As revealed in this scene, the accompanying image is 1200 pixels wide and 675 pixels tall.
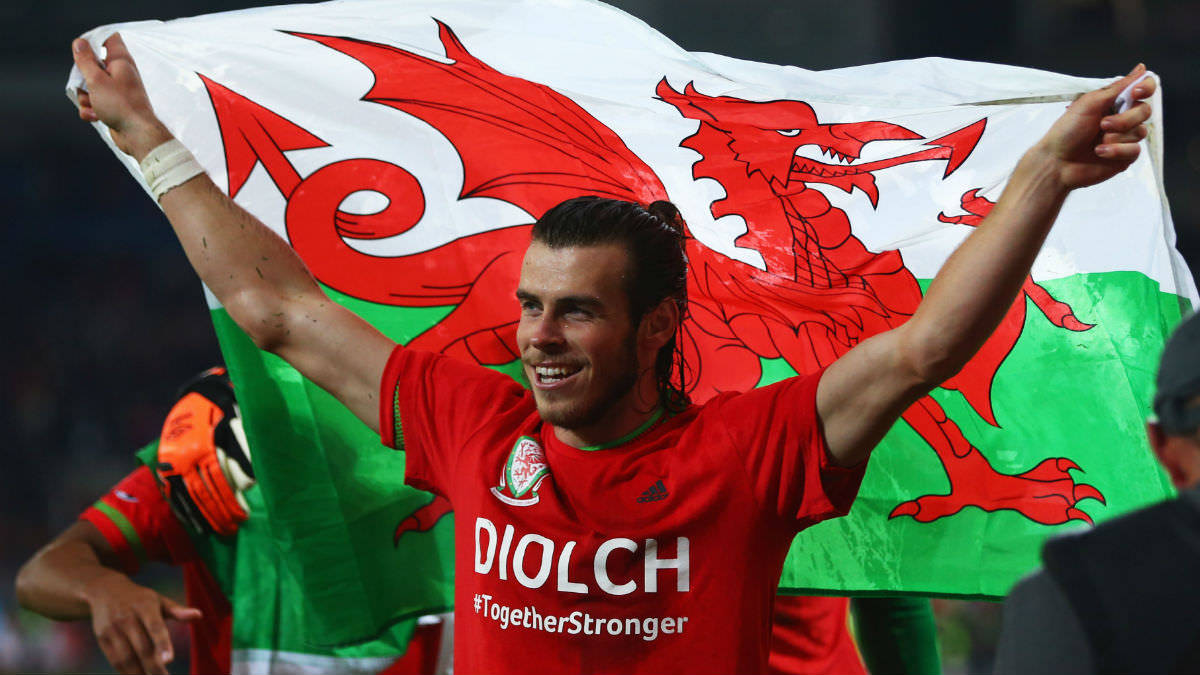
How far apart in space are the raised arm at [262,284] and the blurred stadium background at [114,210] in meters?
8.30

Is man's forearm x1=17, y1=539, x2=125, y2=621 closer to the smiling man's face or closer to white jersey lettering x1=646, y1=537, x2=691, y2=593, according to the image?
the smiling man's face

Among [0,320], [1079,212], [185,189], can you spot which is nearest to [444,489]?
[185,189]

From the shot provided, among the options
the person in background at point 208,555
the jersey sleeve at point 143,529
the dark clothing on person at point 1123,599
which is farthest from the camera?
the jersey sleeve at point 143,529

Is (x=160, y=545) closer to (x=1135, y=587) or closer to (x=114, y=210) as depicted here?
(x=1135, y=587)

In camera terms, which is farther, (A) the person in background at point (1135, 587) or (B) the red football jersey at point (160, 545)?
(B) the red football jersey at point (160, 545)

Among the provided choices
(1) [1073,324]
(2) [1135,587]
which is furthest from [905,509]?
(2) [1135,587]

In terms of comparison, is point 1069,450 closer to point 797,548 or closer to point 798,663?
point 797,548

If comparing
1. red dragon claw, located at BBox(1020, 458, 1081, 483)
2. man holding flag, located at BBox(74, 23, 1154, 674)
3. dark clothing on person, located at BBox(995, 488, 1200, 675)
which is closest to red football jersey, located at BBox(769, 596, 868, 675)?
red dragon claw, located at BBox(1020, 458, 1081, 483)

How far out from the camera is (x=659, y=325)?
99.8 inches

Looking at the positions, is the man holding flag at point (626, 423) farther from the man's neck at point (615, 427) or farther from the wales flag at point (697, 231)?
the wales flag at point (697, 231)

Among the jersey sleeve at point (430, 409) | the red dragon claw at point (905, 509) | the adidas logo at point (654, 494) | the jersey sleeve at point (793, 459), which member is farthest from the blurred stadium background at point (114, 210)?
the jersey sleeve at point (793, 459)

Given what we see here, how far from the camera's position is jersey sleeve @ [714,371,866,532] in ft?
7.25

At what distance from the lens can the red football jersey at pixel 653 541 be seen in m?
2.26

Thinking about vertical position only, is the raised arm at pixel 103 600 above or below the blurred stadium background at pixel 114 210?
below
